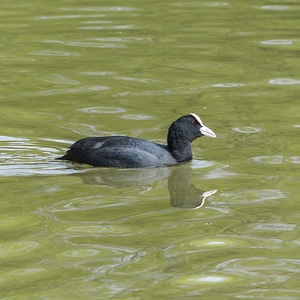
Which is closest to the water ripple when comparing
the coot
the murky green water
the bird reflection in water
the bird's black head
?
the murky green water

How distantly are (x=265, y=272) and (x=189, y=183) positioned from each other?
268 cm

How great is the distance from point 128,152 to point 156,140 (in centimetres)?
132

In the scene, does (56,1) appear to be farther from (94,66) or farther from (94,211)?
(94,211)

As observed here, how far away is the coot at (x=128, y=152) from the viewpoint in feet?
33.6

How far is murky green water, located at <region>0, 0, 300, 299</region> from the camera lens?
741 cm

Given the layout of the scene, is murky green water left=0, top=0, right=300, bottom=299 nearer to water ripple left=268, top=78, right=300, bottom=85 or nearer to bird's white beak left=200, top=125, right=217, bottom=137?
water ripple left=268, top=78, right=300, bottom=85

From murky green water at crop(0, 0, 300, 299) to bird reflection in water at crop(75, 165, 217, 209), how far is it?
0.07 ft

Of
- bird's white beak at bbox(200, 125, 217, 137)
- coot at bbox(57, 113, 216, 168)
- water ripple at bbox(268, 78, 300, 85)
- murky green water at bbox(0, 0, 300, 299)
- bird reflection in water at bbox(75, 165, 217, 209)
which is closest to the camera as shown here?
murky green water at bbox(0, 0, 300, 299)

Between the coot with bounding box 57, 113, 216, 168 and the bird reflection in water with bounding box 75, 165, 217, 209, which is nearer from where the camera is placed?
the bird reflection in water with bounding box 75, 165, 217, 209

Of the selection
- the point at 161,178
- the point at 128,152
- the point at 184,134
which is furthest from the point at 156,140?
the point at 161,178

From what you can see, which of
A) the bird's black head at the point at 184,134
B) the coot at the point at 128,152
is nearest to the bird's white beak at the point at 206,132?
the bird's black head at the point at 184,134

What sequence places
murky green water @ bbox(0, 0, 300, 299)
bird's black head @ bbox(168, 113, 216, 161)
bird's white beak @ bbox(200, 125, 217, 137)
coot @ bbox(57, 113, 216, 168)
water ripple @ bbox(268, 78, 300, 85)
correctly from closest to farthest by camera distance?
murky green water @ bbox(0, 0, 300, 299) → coot @ bbox(57, 113, 216, 168) → bird's black head @ bbox(168, 113, 216, 161) → bird's white beak @ bbox(200, 125, 217, 137) → water ripple @ bbox(268, 78, 300, 85)

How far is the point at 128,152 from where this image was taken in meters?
10.2

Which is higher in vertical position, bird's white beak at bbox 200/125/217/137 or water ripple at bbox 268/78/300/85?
bird's white beak at bbox 200/125/217/137
